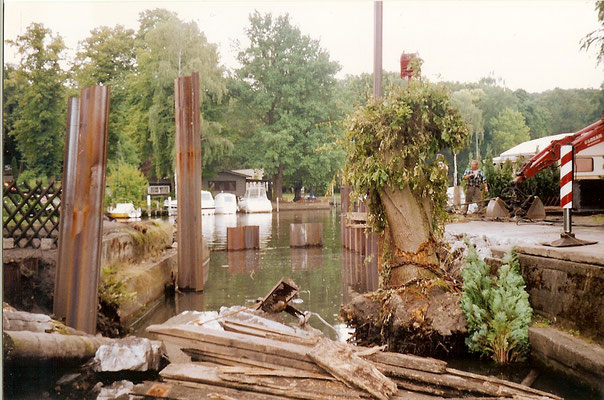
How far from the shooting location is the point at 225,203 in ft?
94.1

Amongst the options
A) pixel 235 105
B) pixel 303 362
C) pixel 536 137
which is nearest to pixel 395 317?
pixel 303 362

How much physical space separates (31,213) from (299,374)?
303cm

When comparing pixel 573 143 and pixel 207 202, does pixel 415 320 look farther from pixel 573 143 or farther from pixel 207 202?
pixel 207 202

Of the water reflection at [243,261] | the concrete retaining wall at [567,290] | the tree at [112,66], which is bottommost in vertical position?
the water reflection at [243,261]

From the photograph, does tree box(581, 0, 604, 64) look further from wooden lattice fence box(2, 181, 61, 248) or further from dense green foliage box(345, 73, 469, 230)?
wooden lattice fence box(2, 181, 61, 248)

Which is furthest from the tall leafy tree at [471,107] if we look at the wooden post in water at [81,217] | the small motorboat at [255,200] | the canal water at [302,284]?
the small motorboat at [255,200]

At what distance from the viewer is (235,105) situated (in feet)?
34.1

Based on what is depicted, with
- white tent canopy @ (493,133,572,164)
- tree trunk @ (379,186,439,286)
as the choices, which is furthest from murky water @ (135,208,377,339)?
white tent canopy @ (493,133,572,164)

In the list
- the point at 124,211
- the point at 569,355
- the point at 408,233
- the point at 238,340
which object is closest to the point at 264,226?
the point at 124,211

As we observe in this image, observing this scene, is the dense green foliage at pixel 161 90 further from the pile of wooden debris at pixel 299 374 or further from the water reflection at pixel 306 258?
the water reflection at pixel 306 258

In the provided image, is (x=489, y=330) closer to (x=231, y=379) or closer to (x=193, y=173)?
(x=231, y=379)

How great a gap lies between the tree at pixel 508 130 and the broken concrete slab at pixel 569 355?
245cm

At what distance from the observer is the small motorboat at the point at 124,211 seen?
44.0ft

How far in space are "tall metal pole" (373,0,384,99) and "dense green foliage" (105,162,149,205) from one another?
147 inches
